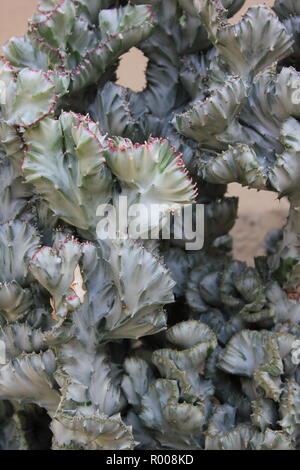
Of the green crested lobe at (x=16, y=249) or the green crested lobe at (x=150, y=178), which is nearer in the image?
the green crested lobe at (x=150, y=178)

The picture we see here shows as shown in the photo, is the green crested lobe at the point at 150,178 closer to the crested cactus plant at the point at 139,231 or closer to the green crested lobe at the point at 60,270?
the crested cactus plant at the point at 139,231

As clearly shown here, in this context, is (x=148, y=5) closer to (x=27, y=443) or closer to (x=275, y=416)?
(x=275, y=416)

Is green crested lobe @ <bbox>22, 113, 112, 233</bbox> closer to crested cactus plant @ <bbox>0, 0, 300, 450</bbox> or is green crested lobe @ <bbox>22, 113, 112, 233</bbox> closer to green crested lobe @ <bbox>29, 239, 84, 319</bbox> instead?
crested cactus plant @ <bbox>0, 0, 300, 450</bbox>

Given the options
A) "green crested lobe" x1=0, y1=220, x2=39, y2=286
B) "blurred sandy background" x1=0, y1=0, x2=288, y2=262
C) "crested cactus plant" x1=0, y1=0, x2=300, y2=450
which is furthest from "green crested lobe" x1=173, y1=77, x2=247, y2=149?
"blurred sandy background" x1=0, y1=0, x2=288, y2=262

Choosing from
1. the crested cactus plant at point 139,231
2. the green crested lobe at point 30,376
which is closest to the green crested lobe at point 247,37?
the crested cactus plant at point 139,231

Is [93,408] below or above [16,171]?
below
